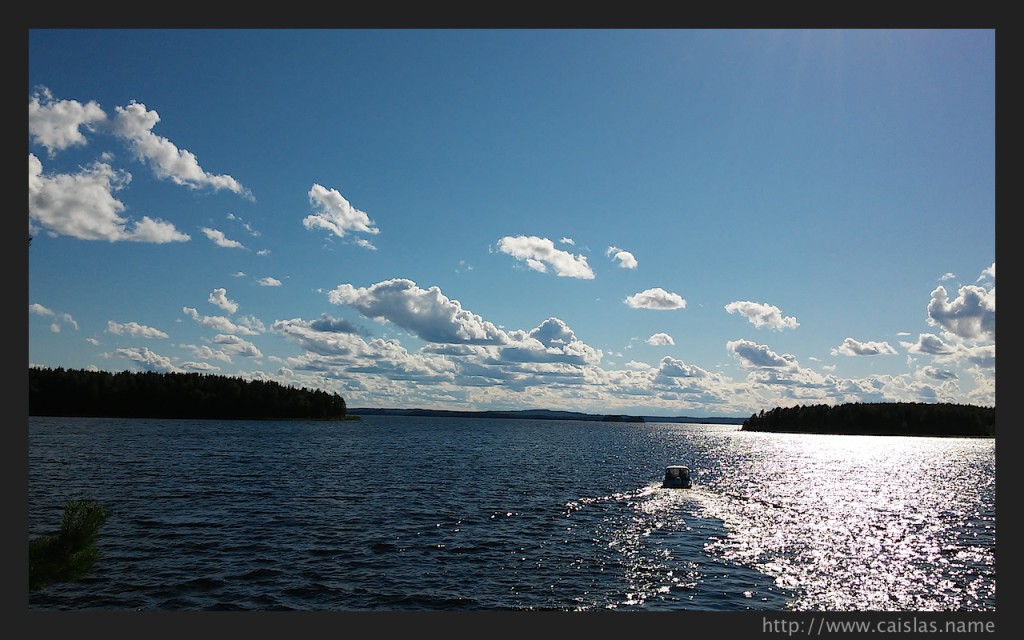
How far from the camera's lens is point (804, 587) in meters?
38.2

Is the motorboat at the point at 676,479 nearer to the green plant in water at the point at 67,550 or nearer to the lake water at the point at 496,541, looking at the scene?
the lake water at the point at 496,541

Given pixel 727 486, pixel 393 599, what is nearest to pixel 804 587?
pixel 393 599

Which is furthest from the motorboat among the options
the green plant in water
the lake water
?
the green plant in water

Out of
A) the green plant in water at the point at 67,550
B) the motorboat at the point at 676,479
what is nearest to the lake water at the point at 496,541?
the motorboat at the point at 676,479

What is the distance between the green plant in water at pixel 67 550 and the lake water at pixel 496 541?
8.16 m

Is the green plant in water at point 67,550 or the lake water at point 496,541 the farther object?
the lake water at point 496,541

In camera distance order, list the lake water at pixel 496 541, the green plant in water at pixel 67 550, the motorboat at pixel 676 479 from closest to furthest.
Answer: the green plant in water at pixel 67 550
the lake water at pixel 496 541
the motorboat at pixel 676 479

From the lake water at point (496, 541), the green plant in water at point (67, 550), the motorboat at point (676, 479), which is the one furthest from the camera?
the motorboat at point (676, 479)

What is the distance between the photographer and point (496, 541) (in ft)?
157

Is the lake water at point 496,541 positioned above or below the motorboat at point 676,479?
above

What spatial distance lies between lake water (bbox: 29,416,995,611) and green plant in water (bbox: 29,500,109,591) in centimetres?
816

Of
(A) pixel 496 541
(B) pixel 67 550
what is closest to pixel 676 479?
(A) pixel 496 541

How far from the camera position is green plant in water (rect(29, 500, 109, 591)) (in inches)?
720

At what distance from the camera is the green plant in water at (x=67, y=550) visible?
18.3m
